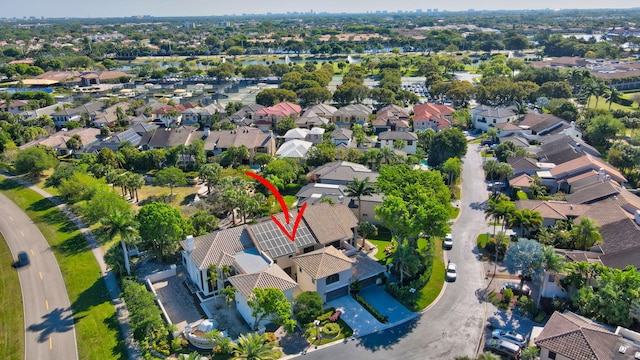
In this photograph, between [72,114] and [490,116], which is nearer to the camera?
[490,116]

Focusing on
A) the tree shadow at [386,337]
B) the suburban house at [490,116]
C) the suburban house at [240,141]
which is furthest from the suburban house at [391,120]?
the tree shadow at [386,337]

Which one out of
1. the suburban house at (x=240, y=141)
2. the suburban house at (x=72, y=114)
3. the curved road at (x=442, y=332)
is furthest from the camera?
the suburban house at (x=72, y=114)

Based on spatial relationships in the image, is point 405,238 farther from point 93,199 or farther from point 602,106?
point 602,106

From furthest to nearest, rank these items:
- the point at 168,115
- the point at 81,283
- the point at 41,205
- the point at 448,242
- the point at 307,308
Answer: the point at 168,115 < the point at 41,205 < the point at 448,242 < the point at 81,283 < the point at 307,308

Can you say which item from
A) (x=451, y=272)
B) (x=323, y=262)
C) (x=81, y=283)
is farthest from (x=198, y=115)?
(x=451, y=272)

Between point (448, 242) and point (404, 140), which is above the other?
point (404, 140)

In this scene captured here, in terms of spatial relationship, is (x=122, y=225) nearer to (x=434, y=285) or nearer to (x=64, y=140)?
(x=434, y=285)

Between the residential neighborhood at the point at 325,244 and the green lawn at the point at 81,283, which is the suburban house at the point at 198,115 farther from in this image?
the green lawn at the point at 81,283
